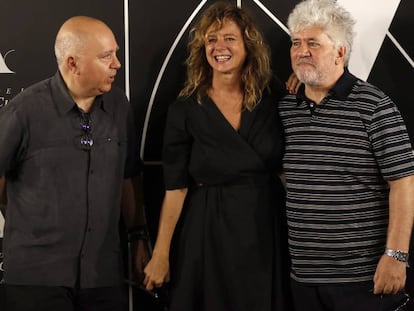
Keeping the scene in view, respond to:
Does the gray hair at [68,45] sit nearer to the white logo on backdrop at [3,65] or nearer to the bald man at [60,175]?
the bald man at [60,175]

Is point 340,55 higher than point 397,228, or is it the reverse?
point 340,55

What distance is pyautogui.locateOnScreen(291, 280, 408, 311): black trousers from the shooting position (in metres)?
1.79

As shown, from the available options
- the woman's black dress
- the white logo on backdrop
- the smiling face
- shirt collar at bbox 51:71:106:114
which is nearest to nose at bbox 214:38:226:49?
the smiling face

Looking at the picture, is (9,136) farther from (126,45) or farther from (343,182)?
(343,182)

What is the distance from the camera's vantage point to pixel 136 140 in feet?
7.14

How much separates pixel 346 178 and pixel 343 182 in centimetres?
1

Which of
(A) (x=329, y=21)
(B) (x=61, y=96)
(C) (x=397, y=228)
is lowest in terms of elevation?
(C) (x=397, y=228)

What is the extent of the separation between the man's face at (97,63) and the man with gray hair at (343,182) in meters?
0.56

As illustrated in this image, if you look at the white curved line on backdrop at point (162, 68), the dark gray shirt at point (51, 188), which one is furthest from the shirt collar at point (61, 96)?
the white curved line on backdrop at point (162, 68)

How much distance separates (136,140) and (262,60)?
0.52 metres

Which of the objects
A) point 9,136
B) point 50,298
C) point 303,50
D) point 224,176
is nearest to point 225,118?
point 224,176

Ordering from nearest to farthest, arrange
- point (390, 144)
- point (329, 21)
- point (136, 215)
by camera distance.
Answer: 1. point (390, 144)
2. point (329, 21)
3. point (136, 215)

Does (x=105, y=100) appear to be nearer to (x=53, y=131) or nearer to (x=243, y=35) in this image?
(x=53, y=131)

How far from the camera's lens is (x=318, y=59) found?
5.97ft
